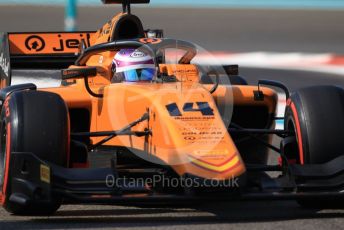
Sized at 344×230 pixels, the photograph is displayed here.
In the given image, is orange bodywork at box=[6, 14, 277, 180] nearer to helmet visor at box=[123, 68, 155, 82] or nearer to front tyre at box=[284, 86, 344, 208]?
helmet visor at box=[123, 68, 155, 82]

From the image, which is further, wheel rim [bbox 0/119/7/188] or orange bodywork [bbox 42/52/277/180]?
wheel rim [bbox 0/119/7/188]

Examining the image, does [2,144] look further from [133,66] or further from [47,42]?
[47,42]

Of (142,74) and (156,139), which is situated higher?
(142,74)

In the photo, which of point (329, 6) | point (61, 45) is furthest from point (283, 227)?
point (329, 6)

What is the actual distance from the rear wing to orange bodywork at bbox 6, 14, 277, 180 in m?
2.66

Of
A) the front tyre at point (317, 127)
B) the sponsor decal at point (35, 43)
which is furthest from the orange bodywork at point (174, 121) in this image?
the sponsor decal at point (35, 43)

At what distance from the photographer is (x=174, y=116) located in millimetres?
6137

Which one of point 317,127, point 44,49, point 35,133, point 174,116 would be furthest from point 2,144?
point 44,49

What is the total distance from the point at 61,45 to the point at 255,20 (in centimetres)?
1788

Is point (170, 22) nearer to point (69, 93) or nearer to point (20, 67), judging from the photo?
point (20, 67)

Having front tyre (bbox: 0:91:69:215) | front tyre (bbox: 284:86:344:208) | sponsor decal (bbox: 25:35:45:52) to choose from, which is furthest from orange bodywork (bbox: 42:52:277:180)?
sponsor decal (bbox: 25:35:45:52)

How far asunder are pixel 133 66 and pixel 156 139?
1146mm

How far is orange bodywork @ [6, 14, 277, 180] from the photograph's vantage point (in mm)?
5836

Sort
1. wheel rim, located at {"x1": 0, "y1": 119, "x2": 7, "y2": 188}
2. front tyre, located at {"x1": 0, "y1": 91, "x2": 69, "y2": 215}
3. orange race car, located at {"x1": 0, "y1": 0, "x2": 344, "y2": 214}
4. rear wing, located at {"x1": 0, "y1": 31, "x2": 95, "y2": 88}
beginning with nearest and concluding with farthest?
orange race car, located at {"x1": 0, "y1": 0, "x2": 344, "y2": 214}
front tyre, located at {"x1": 0, "y1": 91, "x2": 69, "y2": 215}
wheel rim, located at {"x1": 0, "y1": 119, "x2": 7, "y2": 188}
rear wing, located at {"x1": 0, "y1": 31, "x2": 95, "y2": 88}
